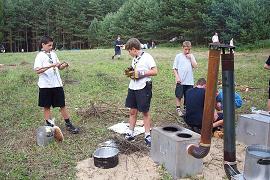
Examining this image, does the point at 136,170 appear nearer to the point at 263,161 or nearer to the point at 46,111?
the point at 46,111

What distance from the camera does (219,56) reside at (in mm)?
2250

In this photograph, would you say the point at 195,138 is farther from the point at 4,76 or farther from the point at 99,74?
the point at 4,76

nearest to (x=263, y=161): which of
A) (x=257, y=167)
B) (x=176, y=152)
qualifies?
(x=257, y=167)

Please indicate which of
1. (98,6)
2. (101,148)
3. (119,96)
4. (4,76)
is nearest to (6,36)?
(98,6)

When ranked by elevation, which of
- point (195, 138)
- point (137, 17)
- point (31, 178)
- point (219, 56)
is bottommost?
point (31, 178)

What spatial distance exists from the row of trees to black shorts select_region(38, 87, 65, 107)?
27.0 meters

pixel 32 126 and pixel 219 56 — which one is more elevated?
pixel 219 56

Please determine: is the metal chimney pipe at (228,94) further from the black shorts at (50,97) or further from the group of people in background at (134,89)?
the black shorts at (50,97)

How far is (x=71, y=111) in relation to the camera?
335 inches

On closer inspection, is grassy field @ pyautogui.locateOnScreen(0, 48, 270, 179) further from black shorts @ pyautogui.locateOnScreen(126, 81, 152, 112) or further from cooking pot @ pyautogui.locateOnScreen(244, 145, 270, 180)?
cooking pot @ pyautogui.locateOnScreen(244, 145, 270, 180)

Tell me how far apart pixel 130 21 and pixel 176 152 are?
4538 centimetres

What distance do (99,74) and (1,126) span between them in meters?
7.38

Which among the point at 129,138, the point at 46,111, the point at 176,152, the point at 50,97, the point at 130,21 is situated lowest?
the point at 129,138

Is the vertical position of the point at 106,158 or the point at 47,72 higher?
the point at 47,72
